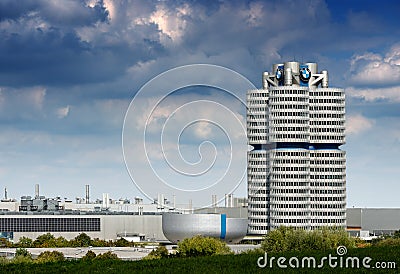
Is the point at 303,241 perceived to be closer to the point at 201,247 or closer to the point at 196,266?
the point at 201,247

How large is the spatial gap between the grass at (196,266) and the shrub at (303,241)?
4349 centimetres

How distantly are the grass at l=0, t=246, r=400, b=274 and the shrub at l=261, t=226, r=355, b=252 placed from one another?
43.5 metres

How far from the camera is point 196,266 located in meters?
74.2

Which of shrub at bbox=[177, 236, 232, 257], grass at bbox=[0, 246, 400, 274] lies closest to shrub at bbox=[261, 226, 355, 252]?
shrub at bbox=[177, 236, 232, 257]

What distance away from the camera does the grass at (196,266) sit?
71.1m

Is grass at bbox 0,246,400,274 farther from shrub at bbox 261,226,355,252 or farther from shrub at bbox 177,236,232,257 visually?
shrub at bbox 177,236,232,257

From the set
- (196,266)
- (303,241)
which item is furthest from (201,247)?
(196,266)

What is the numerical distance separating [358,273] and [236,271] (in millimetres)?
9214

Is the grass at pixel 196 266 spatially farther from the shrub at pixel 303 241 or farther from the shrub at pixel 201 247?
the shrub at pixel 201 247

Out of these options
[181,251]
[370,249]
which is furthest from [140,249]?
[370,249]

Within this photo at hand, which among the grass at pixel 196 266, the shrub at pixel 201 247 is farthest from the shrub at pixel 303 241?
the grass at pixel 196 266

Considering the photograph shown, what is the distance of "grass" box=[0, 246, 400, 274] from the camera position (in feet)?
233

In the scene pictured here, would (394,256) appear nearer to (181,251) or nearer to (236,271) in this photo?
(236,271)

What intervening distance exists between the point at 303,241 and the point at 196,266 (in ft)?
195
